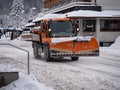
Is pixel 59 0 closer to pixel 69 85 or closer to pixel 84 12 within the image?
pixel 84 12

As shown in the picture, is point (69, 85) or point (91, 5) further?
point (91, 5)

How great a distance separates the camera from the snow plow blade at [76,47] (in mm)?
20578

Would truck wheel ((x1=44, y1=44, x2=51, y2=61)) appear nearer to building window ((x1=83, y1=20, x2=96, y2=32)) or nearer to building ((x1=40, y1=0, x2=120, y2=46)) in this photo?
building ((x1=40, y1=0, x2=120, y2=46))

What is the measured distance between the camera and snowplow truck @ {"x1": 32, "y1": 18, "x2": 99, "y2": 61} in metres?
20.6

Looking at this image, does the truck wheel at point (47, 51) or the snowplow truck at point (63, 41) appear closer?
the snowplow truck at point (63, 41)

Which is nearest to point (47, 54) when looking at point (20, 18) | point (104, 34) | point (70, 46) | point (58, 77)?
point (70, 46)

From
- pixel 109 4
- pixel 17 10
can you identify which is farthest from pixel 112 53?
pixel 17 10

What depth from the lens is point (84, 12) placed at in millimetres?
40219

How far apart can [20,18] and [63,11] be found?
3190 inches

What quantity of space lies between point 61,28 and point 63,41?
155 cm

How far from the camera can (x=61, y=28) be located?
22.0 metres

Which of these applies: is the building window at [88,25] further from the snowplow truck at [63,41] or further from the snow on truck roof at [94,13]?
the snowplow truck at [63,41]

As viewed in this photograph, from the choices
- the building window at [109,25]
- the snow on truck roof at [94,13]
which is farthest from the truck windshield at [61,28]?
the building window at [109,25]

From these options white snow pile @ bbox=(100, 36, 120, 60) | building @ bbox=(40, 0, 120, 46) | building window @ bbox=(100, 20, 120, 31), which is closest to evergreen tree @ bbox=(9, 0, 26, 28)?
building @ bbox=(40, 0, 120, 46)
